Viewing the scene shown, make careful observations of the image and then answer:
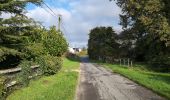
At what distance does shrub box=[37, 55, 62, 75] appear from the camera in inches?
1148

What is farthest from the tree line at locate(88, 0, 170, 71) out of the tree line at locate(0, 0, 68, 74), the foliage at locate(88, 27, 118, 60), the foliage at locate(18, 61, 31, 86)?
the foliage at locate(18, 61, 31, 86)

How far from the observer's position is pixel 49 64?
99.5 feet

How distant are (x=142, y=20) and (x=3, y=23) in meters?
26.8

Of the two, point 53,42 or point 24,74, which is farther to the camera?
point 53,42

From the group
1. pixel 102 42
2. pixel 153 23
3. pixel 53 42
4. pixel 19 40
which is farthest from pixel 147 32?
pixel 102 42

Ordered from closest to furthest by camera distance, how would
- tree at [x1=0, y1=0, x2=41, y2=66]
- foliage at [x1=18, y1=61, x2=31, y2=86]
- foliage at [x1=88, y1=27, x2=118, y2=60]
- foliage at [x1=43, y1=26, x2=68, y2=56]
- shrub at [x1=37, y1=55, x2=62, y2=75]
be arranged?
1. foliage at [x1=18, y1=61, x2=31, y2=86]
2. tree at [x1=0, y1=0, x2=41, y2=66]
3. shrub at [x1=37, y1=55, x2=62, y2=75]
4. foliage at [x1=43, y1=26, x2=68, y2=56]
5. foliage at [x1=88, y1=27, x2=118, y2=60]

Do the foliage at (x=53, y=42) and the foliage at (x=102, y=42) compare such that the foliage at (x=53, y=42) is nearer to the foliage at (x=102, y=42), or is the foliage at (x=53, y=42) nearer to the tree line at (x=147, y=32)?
the tree line at (x=147, y=32)

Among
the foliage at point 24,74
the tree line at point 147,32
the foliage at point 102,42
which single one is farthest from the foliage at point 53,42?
the foliage at point 102,42

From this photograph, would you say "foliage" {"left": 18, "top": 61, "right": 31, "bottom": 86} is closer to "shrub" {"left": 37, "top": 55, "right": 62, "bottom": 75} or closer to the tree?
the tree

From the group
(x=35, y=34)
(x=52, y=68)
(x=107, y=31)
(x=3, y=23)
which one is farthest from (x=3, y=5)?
(x=107, y=31)

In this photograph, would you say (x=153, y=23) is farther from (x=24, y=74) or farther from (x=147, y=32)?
(x=24, y=74)

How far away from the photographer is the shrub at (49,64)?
29.2 meters

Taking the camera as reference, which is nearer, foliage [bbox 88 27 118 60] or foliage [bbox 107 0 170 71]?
foliage [bbox 107 0 170 71]

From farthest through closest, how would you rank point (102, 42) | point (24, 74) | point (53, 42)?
point (102, 42) → point (53, 42) → point (24, 74)
